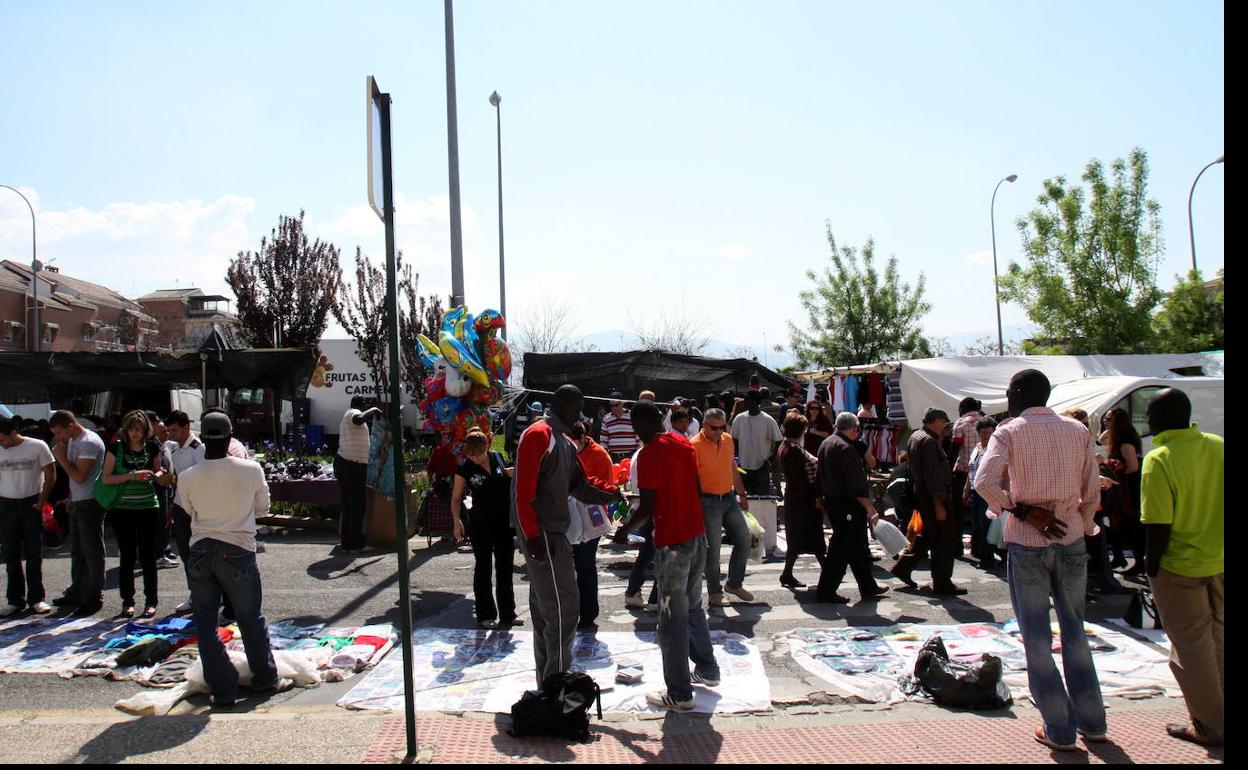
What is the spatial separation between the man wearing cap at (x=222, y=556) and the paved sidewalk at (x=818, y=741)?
1320 millimetres

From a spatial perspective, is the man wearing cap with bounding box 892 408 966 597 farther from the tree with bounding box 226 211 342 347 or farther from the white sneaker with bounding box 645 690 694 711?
the tree with bounding box 226 211 342 347

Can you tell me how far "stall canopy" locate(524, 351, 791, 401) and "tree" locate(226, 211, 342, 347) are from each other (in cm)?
1625

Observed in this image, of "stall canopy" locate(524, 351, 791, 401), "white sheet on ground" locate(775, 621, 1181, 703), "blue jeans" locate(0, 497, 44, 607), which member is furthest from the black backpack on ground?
"stall canopy" locate(524, 351, 791, 401)

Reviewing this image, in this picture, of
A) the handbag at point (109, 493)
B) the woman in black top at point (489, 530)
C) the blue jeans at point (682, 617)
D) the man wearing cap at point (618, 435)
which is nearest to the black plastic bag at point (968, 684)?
the blue jeans at point (682, 617)

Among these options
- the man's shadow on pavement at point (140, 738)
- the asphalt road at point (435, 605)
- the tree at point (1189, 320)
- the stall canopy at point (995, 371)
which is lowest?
the asphalt road at point (435, 605)

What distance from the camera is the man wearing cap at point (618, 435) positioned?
45.4 ft

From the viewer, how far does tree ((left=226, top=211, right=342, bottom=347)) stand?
30766 mm

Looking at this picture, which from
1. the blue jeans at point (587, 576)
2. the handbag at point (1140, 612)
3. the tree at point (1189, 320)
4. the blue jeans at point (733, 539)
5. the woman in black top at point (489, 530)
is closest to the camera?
the handbag at point (1140, 612)

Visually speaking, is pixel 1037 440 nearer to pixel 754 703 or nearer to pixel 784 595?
pixel 754 703

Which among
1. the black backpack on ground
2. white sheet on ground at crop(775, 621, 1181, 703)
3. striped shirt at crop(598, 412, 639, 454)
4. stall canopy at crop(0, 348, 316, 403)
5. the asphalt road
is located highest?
stall canopy at crop(0, 348, 316, 403)

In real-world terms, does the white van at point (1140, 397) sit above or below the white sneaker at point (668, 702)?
above

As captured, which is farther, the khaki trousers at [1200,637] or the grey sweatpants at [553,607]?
the grey sweatpants at [553,607]

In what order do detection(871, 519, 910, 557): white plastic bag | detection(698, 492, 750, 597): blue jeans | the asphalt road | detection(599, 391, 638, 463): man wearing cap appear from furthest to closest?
detection(599, 391, 638, 463): man wearing cap < detection(871, 519, 910, 557): white plastic bag < detection(698, 492, 750, 597): blue jeans < the asphalt road

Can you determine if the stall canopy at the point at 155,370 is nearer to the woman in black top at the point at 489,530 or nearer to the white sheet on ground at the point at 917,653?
the woman in black top at the point at 489,530
